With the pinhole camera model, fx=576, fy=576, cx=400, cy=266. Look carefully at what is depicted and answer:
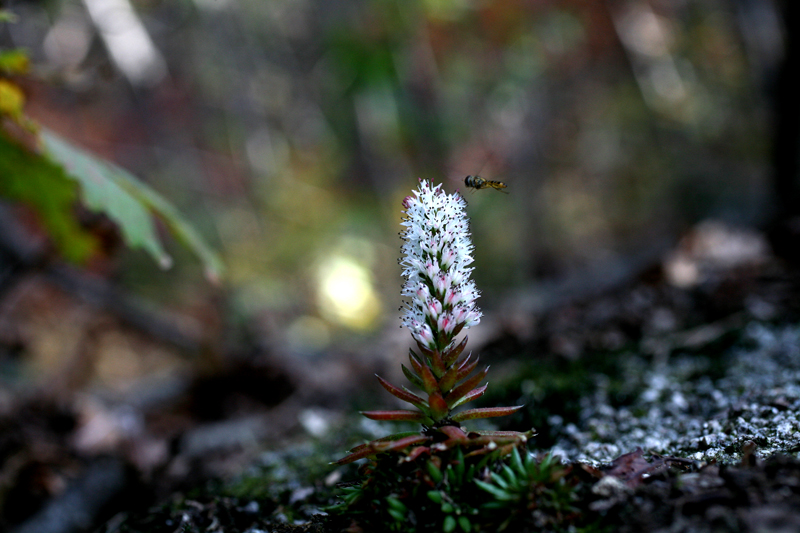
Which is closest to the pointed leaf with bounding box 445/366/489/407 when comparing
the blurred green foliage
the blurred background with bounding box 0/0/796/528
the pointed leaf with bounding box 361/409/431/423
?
the pointed leaf with bounding box 361/409/431/423

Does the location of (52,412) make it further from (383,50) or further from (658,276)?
(383,50)

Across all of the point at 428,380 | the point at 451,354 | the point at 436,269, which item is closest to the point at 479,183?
the point at 436,269

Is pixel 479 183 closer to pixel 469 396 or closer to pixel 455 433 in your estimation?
pixel 469 396

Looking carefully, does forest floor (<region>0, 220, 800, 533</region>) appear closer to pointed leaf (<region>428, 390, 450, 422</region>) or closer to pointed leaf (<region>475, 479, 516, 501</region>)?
pointed leaf (<region>475, 479, 516, 501</region>)

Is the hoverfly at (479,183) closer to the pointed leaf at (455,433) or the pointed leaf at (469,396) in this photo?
the pointed leaf at (469,396)

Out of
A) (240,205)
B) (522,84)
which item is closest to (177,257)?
(240,205)

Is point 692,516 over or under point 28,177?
under
